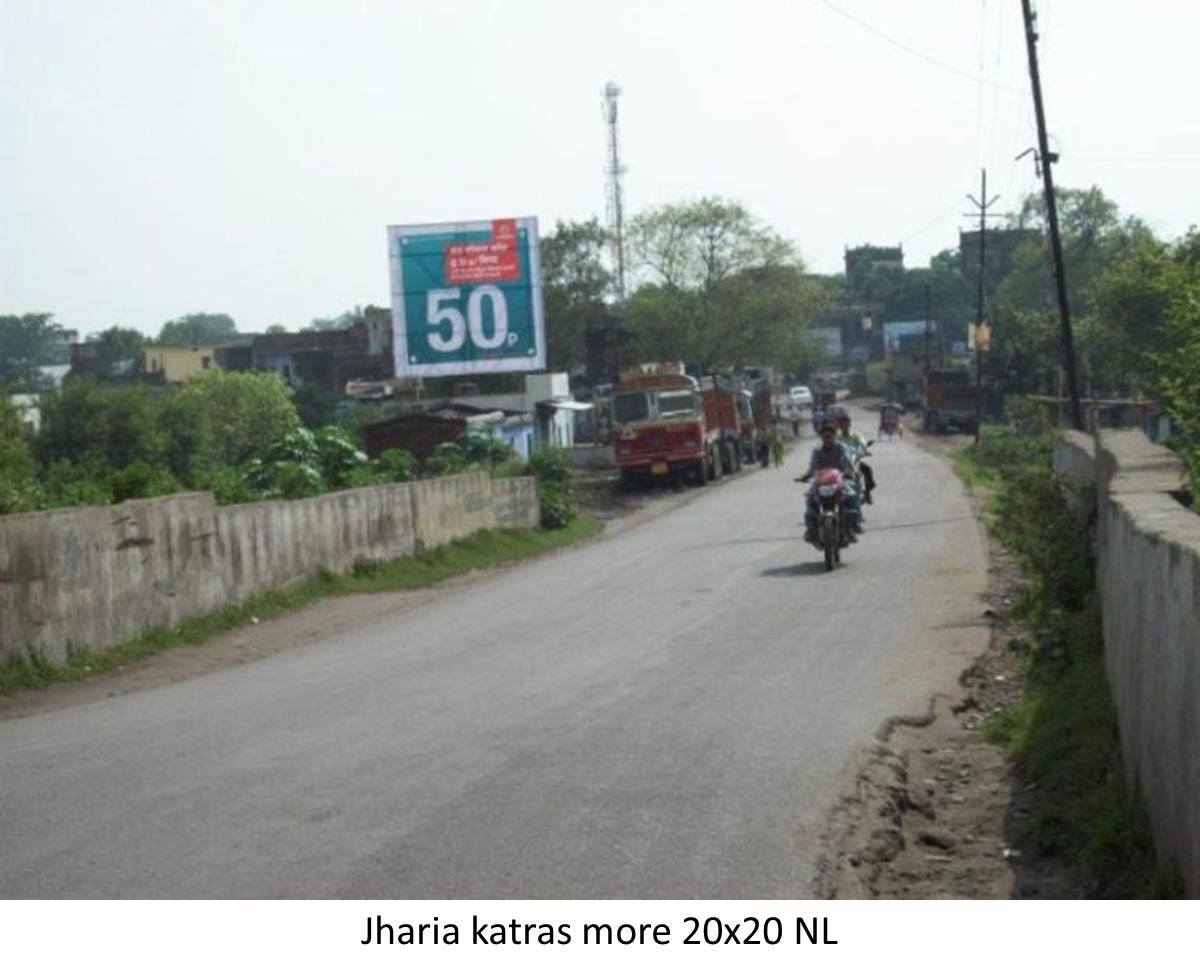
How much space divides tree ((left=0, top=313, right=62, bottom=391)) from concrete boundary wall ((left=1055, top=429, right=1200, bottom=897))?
66964 millimetres

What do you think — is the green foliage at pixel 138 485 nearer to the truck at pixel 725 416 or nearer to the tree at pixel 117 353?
the truck at pixel 725 416

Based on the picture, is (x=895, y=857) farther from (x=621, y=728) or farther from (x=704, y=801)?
(x=621, y=728)

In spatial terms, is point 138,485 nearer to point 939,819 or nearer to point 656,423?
point 939,819

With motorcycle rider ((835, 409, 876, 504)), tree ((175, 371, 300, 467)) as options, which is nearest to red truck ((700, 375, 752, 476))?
tree ((175, 371, 300, 467))

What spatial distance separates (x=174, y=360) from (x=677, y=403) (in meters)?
52.3

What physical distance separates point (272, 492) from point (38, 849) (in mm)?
23612

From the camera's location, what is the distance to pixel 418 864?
7363mm

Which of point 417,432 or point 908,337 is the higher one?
point 908,337

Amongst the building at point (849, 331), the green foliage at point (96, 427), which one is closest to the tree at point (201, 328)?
the building at point (849, 331)

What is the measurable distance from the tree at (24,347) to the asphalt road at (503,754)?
58.4 metres

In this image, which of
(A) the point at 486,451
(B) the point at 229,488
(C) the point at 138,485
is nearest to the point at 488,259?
(A) the point at 486,451

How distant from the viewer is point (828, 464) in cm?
2309

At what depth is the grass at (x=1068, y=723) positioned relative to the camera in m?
7.69

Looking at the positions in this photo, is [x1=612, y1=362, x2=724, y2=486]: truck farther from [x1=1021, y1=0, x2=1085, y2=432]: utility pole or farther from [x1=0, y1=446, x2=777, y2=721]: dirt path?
[x1=0, y1=446, x2=777, y2=721]: dirt path
